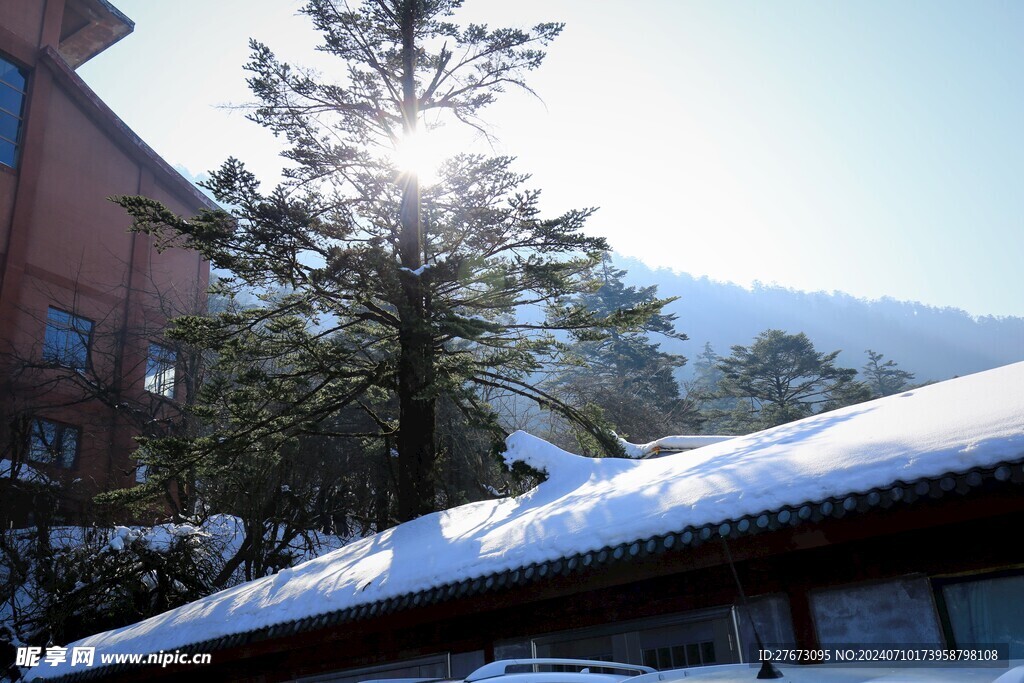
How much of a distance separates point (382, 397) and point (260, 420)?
2.49 m

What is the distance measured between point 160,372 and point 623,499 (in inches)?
891

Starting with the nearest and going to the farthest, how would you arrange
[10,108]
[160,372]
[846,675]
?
[846,675], [10,108], [160,372]

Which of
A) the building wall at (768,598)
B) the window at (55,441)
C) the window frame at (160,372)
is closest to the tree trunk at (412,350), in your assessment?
the building wall at (768,598)

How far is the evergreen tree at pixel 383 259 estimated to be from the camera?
1345 cm

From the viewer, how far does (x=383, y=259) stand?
13578 millimetres

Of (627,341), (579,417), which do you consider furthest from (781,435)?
(627,341)

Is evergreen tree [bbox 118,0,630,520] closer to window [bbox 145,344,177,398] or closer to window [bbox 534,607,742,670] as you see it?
window [bbox 534,607,742,670]

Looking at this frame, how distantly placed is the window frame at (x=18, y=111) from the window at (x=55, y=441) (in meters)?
8.25

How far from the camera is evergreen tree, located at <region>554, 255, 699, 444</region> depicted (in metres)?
16.6

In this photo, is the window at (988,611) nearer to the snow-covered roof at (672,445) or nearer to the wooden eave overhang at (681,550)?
the wooden eave overhang at (681,550)

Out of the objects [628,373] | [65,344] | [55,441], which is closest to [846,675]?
[55,441]

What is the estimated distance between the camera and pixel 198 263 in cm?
3106

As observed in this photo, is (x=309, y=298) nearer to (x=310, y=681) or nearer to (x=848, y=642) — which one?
(x=310, y=681)

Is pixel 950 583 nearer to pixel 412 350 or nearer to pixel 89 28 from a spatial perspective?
pixel 412 350
